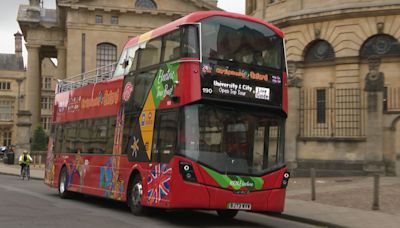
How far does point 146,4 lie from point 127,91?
4720cm

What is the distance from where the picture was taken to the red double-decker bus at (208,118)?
12.4 m

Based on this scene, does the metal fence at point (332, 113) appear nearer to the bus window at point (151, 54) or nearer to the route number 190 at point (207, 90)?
the bus window at point (151, 54)

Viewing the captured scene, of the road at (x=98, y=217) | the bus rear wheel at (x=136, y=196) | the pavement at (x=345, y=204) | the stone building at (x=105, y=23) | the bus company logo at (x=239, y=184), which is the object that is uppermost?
the stone building at (x=105, y=23)

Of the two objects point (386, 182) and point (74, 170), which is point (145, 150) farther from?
point (386, 182)

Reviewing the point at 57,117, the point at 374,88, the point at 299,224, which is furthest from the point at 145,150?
the point at 374,88

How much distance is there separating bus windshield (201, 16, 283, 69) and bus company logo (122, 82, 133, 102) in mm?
3183

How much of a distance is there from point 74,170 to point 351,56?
614 inches

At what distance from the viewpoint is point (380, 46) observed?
28469 millimetres

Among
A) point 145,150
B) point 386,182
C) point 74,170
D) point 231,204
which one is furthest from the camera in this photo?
point 386,182

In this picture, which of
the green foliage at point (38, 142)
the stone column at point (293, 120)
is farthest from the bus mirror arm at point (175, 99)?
the green foliage at point (38, 142)

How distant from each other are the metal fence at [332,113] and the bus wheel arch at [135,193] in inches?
585

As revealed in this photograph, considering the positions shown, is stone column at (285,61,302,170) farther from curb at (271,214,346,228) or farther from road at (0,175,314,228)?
curb at (271,214,346,228)

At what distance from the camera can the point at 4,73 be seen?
324 ft

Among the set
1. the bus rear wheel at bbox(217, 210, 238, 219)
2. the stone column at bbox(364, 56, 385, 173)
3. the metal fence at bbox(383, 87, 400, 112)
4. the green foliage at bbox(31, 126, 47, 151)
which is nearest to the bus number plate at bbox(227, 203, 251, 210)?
the bus rear wheel at bbox(217, 210, 238, 219)
